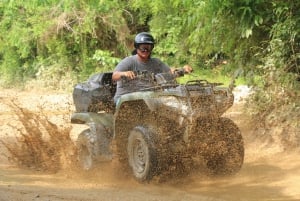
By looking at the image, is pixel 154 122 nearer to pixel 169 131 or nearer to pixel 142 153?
pixel 169 131

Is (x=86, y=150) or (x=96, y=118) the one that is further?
(x=86, y=150)

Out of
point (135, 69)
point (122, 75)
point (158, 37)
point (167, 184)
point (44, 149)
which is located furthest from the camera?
point (158, 37)

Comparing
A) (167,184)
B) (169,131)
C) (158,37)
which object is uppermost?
(158,37)

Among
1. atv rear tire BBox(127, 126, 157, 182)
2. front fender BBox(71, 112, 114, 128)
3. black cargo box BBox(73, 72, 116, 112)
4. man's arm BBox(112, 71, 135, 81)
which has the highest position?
man's arm BBox(112, 71, 135, 81)

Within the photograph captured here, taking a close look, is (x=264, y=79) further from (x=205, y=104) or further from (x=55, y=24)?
(x=55, y=24)

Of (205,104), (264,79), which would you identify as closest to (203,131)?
(205,104)

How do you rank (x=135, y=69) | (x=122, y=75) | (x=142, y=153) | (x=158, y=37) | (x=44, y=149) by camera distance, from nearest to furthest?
(x=142, y=153), (x=122, y=75), (x=135, y=69), (x=44, y=149), (x=158, y=37)

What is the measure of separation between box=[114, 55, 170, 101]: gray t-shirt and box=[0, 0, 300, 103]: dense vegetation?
148cm

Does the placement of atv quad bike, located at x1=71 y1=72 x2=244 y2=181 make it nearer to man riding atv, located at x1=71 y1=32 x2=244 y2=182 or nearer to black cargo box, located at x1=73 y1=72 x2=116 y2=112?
man riding atv, located at x1=71 y1=32 x2=244 y2=182

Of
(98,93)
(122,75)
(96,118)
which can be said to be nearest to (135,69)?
(122,75)

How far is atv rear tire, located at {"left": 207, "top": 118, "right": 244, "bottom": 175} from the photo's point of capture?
6473 millimetres

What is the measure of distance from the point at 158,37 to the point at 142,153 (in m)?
12.0

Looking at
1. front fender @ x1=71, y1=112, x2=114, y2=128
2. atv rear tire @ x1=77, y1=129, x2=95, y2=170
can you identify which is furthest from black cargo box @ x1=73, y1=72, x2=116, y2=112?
atv rear tire @ x1=77, y1=129, x2=95, y2=170

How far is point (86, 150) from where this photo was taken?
7.48m
